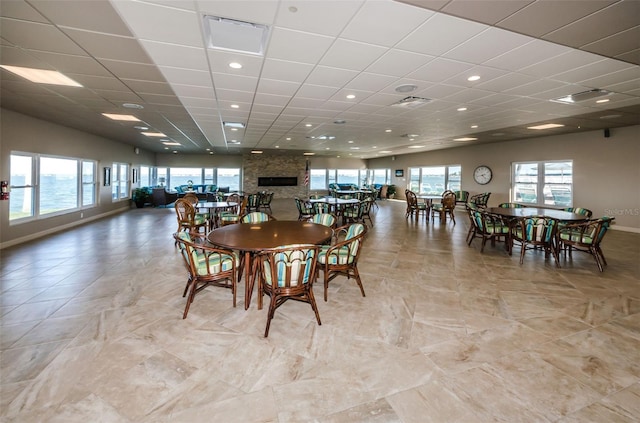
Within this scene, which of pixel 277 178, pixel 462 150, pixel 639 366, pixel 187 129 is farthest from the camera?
pixel 277 178

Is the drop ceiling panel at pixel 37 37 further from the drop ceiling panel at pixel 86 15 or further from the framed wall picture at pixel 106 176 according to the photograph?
the framed wall picture at pixel 106 176

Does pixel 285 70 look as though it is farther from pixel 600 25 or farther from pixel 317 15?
pixel 600 25

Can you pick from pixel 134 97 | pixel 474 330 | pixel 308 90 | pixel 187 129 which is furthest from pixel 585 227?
pixel 187 129

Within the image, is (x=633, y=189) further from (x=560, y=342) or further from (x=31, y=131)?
(x=31, y=131)

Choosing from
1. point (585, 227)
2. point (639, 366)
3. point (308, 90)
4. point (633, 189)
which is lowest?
point (639, 366)

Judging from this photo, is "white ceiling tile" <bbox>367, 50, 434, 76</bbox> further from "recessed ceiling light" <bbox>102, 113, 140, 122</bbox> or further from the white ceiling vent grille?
"recessed ceiling light" <bbox>102, 113, 140, 122</bbox>

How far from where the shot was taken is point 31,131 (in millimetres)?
6262

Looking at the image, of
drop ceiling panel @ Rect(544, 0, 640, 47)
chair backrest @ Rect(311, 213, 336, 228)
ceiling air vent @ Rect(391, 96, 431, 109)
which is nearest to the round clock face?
ceiling air vent @ Rect(391, 96, 431, 109)

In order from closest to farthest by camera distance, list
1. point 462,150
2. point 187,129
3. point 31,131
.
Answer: point 31,131 < point 187,129 < point 462,150

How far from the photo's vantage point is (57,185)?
7.41 meters

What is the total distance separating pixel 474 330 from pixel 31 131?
9.03 meters

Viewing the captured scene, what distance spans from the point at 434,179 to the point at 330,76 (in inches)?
467

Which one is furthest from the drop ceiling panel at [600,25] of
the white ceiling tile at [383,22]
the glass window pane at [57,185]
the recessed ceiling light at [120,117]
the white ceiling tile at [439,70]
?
the glass window pane at [57,185]

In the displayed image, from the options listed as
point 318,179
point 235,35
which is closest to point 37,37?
point 235,35
